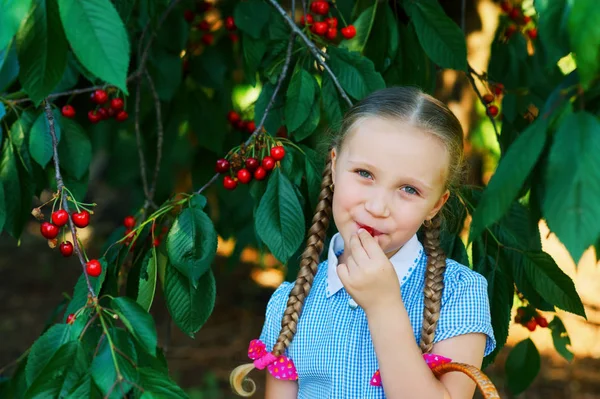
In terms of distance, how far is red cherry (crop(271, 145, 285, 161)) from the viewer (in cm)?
171

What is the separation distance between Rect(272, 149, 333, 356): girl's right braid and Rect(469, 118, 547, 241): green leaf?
24.9 inches

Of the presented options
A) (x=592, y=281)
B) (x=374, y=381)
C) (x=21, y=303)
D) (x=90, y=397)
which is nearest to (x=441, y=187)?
(x=374, y=381)

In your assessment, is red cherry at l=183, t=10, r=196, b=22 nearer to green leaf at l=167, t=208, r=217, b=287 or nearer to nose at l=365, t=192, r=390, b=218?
green leaf at l=167, t=208, r=217, b=287

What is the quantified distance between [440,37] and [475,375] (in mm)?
930

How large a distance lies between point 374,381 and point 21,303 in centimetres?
382

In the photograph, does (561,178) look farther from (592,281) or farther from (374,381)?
(592,281)

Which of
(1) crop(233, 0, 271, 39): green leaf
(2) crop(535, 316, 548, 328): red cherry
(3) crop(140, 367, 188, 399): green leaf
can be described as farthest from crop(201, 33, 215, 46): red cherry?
(3) crop(140, 367, 188, 399): green leaf

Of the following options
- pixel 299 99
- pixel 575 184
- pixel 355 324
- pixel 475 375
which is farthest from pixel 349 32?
pixel 575 184

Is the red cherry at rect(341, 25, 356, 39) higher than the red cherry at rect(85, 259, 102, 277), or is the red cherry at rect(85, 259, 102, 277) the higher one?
the red cherry at rect(341, 25, 356, 39)

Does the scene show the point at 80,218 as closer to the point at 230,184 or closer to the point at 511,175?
the point at 230,184

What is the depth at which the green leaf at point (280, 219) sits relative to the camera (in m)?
1.65

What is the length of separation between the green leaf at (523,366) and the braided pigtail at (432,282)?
85cm

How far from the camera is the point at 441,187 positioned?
1.46 m

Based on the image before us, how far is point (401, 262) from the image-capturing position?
5.03 ft
